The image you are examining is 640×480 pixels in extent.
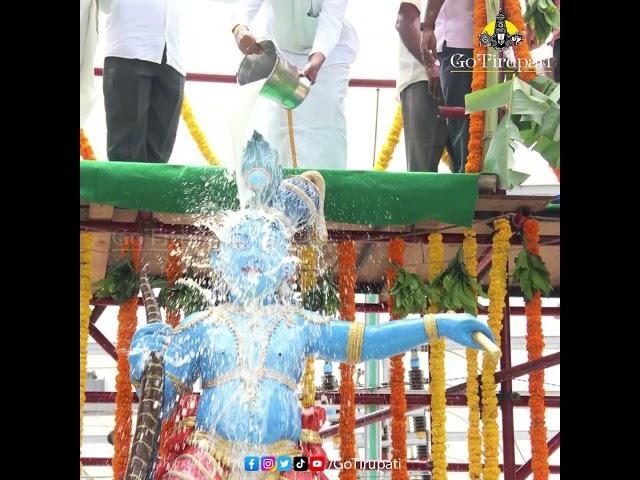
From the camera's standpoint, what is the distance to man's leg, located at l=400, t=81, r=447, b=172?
14.3 feet

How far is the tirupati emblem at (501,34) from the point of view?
384cm

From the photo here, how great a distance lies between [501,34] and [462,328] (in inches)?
46.5

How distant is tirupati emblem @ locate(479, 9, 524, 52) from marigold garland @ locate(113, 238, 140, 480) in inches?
60.5

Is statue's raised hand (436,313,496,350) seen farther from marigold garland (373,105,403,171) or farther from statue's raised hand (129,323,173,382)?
marigold garland (373,105,403,171)

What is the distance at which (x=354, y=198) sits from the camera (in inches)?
152

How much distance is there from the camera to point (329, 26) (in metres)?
4.18

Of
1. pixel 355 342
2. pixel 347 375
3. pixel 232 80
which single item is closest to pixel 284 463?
pixel 355 342

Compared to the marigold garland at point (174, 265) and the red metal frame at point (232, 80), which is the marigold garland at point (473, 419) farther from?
the red metal frame at point (232, 80)

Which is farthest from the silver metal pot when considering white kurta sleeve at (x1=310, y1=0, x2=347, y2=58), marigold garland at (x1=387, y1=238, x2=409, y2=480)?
marigold garland at (x1=387, y1=238, x2=409, y2=480)

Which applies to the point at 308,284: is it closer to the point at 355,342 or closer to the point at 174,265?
the point at 174,265

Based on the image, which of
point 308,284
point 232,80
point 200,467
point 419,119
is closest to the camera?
point 200,467

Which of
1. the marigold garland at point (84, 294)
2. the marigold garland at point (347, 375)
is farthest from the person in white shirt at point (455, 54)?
the marigold garland at point (84, 294)
